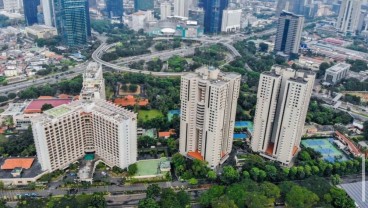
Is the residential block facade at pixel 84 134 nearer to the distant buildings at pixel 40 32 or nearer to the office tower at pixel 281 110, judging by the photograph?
the office tower at pixel 281 110

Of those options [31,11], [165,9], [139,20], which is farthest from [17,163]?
[165,9]

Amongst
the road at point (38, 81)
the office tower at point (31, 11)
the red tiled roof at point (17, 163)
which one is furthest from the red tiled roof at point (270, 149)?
the office tower at point (31, 11)

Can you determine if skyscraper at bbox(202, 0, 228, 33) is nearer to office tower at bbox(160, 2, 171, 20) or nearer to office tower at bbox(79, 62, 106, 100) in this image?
office tower at bbox(160, 2, 171, 20)

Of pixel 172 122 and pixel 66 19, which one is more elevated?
pixel 66 19

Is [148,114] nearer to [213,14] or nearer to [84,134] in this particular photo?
[84,134]

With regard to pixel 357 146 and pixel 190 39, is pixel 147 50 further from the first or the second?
pixel 357 146

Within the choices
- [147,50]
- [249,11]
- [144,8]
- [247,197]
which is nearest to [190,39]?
[147,50]
